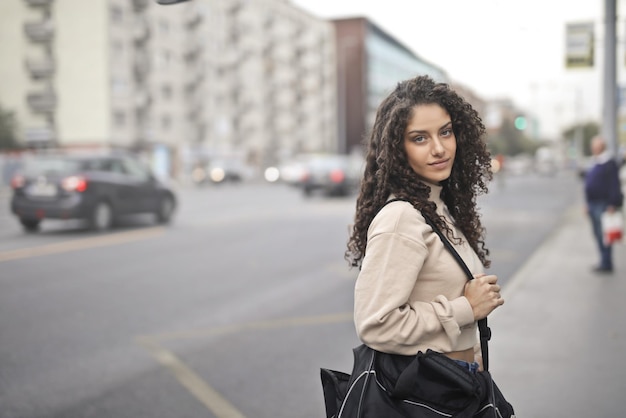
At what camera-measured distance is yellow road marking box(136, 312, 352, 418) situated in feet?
13.9

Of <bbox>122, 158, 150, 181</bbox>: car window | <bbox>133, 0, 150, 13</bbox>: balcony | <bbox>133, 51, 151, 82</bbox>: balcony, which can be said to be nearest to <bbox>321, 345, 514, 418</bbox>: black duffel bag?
<bbox>122, 158, 150, 181</bbox>: car window

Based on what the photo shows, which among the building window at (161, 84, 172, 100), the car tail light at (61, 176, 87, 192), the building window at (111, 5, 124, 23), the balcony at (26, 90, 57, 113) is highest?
the building window at (111, 5, 124, 23)

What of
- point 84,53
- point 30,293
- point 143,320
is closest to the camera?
point 143,320

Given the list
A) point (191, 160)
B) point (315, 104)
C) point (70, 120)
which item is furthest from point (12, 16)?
point (315, 104)

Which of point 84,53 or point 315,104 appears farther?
point 315,104

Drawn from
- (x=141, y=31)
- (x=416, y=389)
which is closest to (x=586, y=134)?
(x=141, y=31)

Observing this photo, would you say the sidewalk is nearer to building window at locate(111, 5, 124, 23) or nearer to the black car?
the black car

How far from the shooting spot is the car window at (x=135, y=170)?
49.5 feet

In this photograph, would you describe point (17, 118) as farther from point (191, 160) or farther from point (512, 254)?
point (512, 254)

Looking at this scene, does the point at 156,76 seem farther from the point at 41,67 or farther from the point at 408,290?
the point at 408,290

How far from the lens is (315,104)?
91.4m

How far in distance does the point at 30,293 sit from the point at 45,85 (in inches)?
1902

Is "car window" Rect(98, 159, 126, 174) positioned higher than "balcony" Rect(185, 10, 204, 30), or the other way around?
"balcony" Rect(185, 10, 204, 30)

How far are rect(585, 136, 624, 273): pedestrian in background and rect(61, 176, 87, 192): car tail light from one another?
948 cm
